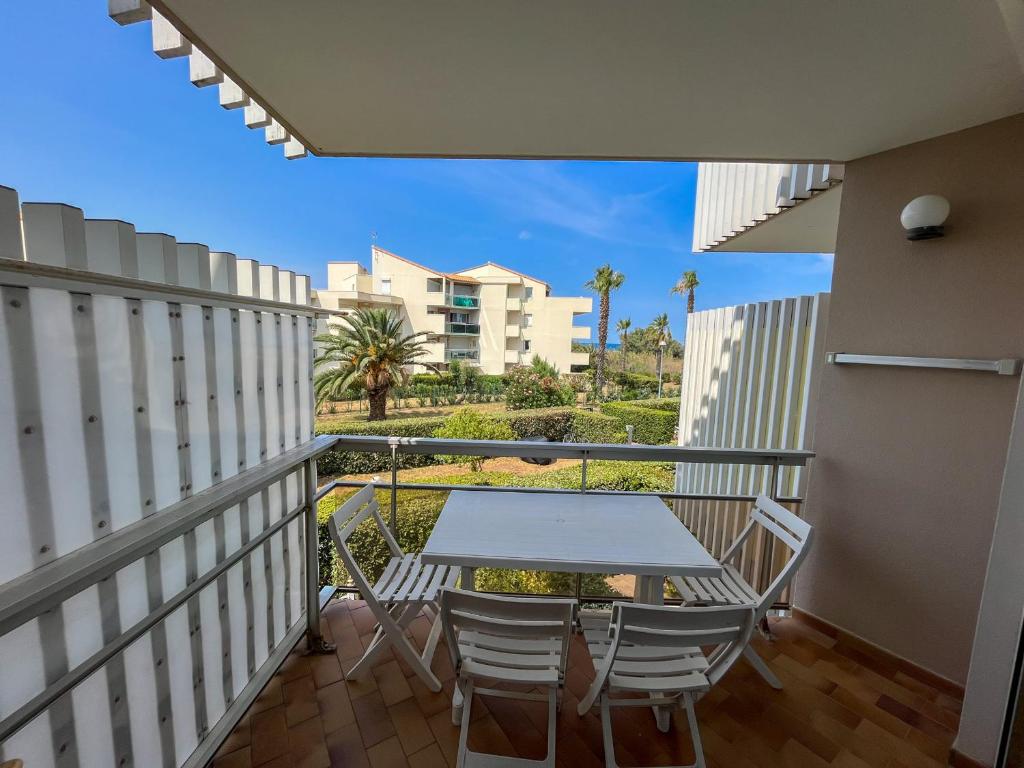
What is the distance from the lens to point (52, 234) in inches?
37.6

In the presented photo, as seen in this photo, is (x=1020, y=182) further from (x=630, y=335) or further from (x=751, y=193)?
(x=630, y=335)

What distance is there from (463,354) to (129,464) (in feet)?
84.8

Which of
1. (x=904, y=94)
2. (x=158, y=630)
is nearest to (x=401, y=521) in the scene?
(x=158, y=630)

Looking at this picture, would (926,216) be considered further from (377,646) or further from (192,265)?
(377,646)

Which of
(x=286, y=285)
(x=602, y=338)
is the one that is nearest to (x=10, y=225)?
(x=286, y=285)

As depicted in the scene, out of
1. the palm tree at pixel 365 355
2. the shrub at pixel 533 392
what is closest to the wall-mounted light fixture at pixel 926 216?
the palm tree at pixel 365 355

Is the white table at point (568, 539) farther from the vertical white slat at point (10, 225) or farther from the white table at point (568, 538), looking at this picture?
the vertical white slat at point (10, 225)

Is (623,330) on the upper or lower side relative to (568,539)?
upper

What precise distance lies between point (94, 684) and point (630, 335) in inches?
1227

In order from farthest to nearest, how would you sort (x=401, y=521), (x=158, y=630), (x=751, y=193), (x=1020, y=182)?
(x=401, y=521) < (x=751, y=193) < (x=1020, y=182) < (x=158, y=630)

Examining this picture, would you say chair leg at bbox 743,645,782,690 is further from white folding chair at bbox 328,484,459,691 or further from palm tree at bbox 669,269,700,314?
palm tree at bbox 669,269,700,314

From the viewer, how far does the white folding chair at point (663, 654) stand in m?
1.21

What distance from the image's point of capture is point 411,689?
5.92ft

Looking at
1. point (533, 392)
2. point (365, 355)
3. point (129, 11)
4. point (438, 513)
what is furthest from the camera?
point (533, 392)
